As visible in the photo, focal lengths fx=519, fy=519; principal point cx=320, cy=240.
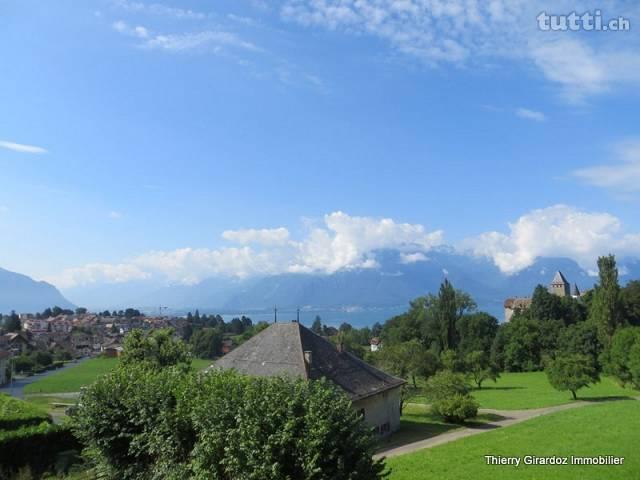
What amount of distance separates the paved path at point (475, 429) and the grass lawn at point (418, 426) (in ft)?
2.57

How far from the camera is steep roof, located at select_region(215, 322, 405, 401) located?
100 feet

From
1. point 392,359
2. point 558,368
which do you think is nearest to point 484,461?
point 558,368

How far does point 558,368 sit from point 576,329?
4318 cm

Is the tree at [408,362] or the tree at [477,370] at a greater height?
the tree at [408,362]

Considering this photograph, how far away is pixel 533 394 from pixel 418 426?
23.3 meters

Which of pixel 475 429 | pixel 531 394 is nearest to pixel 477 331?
pixel 531 394

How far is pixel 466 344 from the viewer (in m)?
94.6

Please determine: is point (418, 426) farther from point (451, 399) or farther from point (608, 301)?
point (608, 301)

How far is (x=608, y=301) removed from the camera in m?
78.3

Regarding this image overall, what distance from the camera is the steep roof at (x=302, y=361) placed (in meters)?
30.5

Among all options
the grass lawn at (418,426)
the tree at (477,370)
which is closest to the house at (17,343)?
the tree at (477,370)

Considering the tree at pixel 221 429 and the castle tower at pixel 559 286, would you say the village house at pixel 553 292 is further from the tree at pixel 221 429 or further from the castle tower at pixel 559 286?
the tree at pixel 221 429

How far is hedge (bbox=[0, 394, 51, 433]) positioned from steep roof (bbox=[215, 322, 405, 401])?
31.4 ft

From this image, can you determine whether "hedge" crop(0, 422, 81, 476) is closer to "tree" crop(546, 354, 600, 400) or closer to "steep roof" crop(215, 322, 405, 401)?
"steep roof" crop(215, 322, 405, 401)
